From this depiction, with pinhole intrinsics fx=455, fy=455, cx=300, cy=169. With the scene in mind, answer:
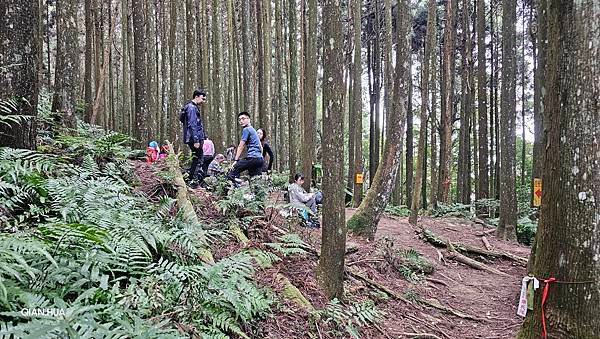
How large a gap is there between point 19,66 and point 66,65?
15.1ft

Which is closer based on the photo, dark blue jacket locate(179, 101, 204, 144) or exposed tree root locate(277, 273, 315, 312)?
exposed tree root locate(277, 273, 315, 312)

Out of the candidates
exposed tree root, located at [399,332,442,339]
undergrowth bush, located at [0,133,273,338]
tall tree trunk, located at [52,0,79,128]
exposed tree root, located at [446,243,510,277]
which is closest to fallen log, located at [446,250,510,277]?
exposed tree root, located at [446,243,510,277]

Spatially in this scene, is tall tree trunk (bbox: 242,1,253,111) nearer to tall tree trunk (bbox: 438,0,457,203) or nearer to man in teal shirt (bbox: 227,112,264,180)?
tall tree trunk (bbox: 438,0,457,203)

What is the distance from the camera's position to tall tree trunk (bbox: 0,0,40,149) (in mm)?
4738

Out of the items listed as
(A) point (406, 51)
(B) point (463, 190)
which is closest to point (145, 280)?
(A) point (406, 51)

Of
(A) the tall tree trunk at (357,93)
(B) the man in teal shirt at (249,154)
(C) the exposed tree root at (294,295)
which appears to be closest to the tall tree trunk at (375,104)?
(A) the tall tree trunk at (357,93)

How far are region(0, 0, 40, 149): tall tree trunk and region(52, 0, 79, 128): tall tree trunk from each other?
3561mm

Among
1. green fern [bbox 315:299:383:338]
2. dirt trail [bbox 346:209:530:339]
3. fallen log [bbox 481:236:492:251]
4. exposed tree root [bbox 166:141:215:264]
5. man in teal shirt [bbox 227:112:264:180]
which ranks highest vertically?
man in teal shirt [bbox 227:112:264:180]

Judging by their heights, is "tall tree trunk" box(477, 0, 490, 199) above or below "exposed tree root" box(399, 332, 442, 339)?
above

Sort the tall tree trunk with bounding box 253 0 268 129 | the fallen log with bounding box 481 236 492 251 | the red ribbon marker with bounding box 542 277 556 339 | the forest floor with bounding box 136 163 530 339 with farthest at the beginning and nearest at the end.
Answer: the tall tree trunk with bounding box 253 0 268 129 < the fallen log with bounding box 481 236 492 251 < the forest floor with bounding box 136 163 530 339 < the red ribbon marker with bounding box 542 277 556 339

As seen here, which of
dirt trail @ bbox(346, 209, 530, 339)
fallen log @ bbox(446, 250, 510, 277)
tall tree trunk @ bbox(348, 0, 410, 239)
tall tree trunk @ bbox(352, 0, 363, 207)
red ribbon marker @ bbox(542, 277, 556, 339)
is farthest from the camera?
tall tree trunk @ bbox(352, 0, 363, 207)

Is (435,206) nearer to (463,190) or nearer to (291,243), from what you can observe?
Answer: (463,190)

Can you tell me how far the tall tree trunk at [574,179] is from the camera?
3.82 metres

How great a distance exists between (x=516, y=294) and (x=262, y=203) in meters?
4.52
